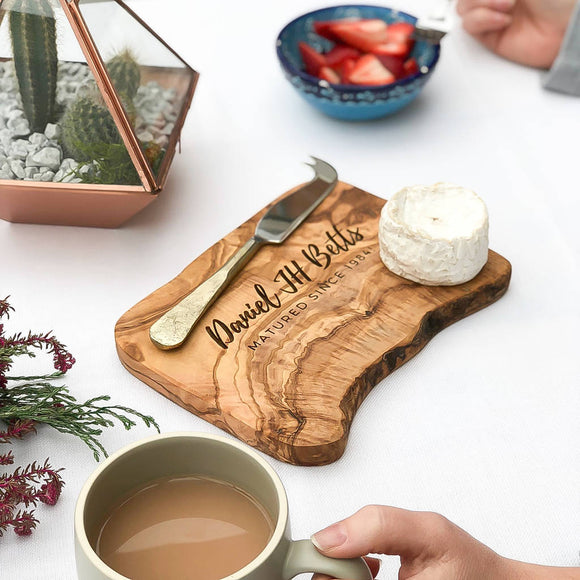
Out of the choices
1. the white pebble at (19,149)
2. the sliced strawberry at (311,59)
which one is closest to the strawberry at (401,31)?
the sliced strawberry at (311,59)

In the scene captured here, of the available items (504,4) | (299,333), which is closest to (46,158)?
(299,333)

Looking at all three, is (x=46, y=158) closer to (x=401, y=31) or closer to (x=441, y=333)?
(x=441, y=333)

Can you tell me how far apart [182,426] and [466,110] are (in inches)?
28.2

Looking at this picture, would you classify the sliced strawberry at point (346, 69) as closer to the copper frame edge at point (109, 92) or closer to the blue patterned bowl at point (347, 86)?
the blue patterned bowl at point (347, 86)

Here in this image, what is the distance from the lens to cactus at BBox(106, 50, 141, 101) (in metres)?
0.85

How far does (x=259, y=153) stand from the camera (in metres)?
1.09

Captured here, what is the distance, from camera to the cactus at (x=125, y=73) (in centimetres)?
85

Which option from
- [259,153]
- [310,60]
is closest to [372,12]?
[310,60]

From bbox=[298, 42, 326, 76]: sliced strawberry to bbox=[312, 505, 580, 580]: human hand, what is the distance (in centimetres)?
77

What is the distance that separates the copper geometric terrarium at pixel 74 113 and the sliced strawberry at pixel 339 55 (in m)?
0.34

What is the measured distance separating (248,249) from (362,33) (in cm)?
46

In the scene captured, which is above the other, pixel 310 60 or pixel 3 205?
pixel 310 60

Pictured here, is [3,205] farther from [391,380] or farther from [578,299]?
[578,299]

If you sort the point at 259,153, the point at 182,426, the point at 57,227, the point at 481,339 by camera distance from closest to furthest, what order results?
the point at 182,426
the point at 481,339
the point at 57,227
the point at 259,153
